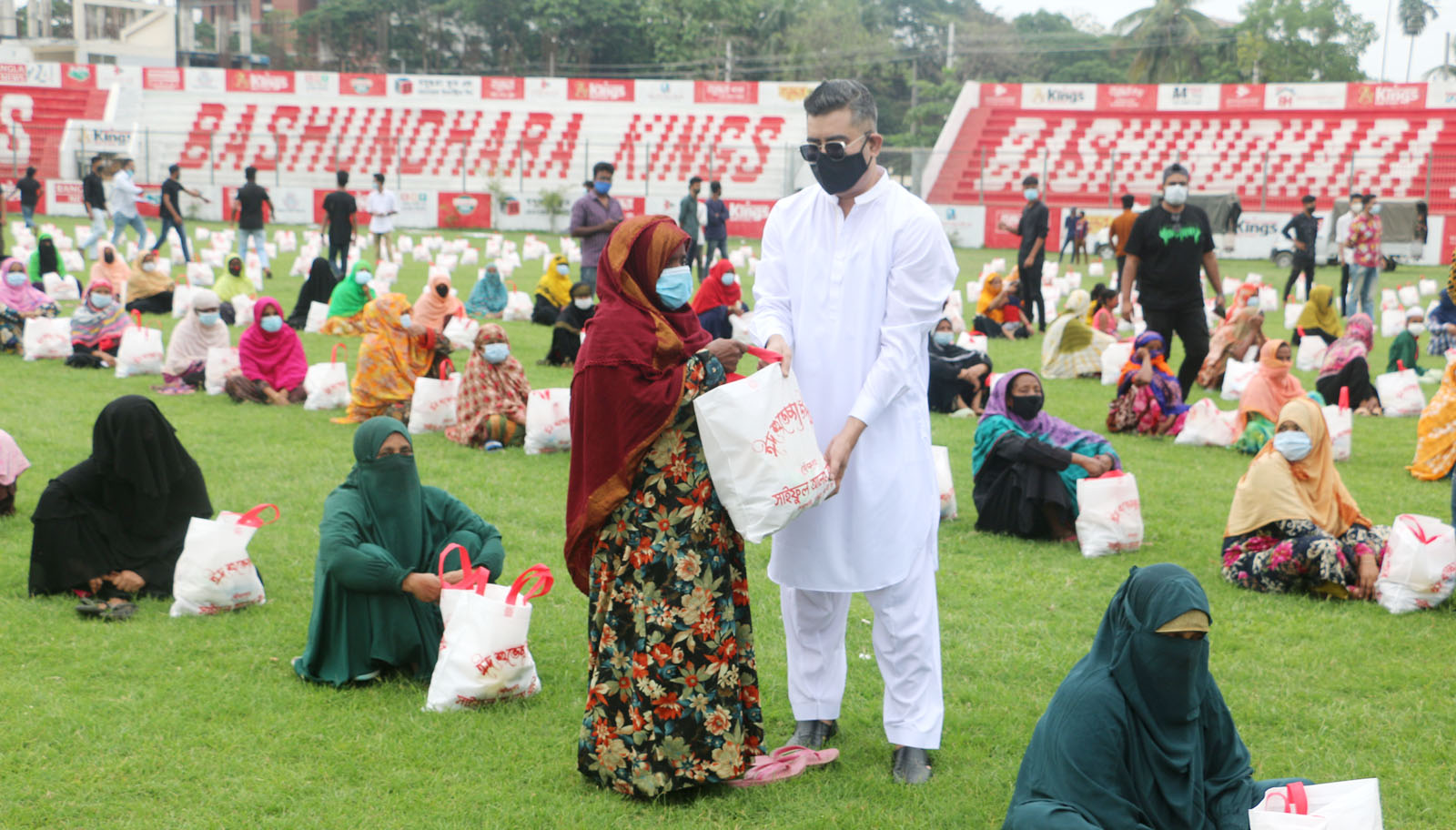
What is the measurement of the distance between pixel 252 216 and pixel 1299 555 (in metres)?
14.6

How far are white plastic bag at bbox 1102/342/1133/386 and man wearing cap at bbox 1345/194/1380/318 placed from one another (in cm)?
458

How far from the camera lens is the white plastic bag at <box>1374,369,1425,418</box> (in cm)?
917

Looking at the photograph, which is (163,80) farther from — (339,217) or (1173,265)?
(1173,265)

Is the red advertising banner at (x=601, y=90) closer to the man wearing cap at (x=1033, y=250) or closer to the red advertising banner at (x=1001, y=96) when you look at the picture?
the red advertising banner at (x=1001, y=96)

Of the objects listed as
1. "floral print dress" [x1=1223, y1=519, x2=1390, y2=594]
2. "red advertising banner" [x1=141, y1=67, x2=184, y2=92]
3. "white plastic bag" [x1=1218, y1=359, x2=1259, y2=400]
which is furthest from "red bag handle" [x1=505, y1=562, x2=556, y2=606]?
"red advertising banner" [x1=141, y1=67, x2=184, y2=92]

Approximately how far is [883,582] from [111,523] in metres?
3.24

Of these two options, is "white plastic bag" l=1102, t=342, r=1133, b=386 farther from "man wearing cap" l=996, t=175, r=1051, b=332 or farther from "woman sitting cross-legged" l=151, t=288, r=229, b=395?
"woman sitting cross-legged" l=151, t=288, r=229, b=395

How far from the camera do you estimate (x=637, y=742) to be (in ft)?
10.4

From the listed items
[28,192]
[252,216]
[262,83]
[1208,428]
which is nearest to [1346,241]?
[1208,428]

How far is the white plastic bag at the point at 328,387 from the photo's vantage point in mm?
8907

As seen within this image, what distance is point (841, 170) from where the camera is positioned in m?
3.20

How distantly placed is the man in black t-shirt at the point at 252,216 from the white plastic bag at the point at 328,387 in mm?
7870

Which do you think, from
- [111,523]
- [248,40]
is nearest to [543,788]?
[111,523]

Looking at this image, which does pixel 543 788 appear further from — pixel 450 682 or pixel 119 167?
pixel 119 167
